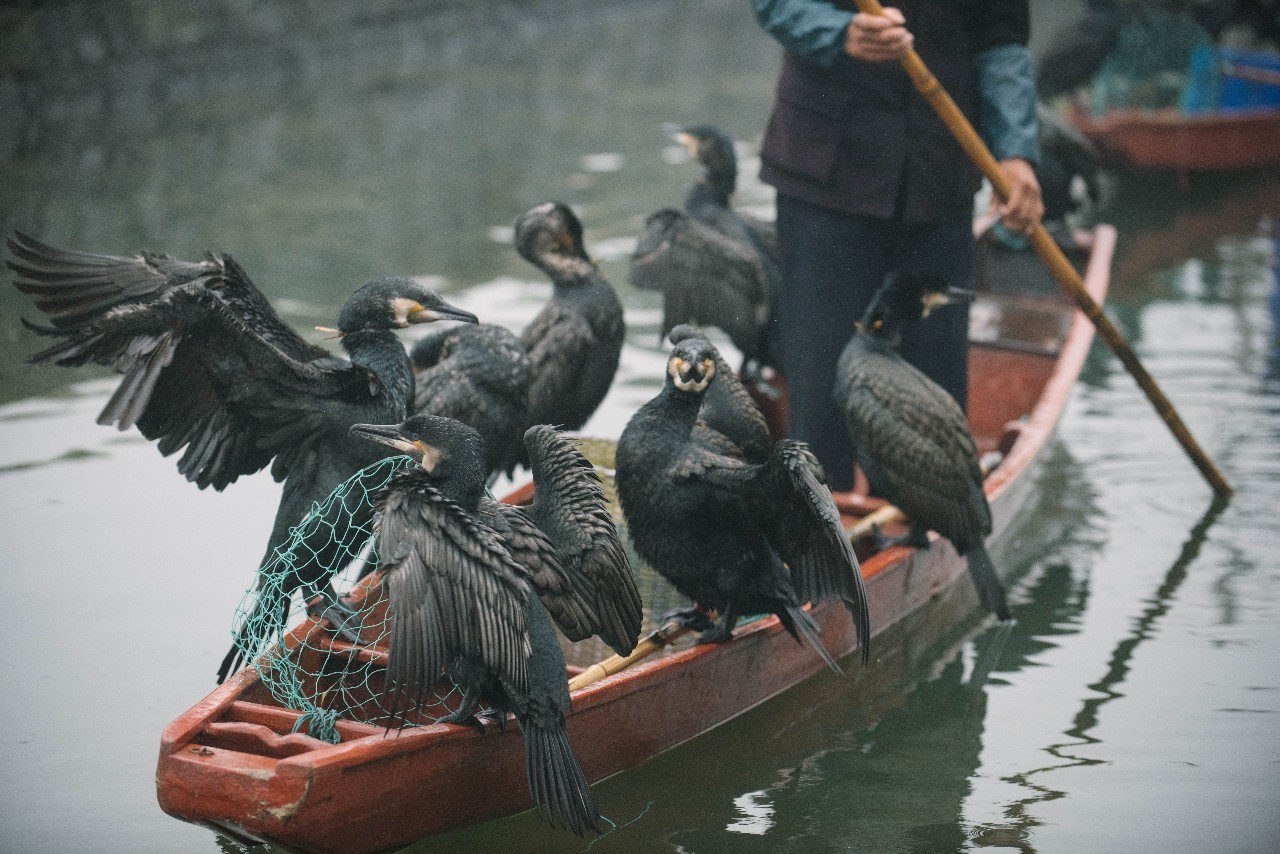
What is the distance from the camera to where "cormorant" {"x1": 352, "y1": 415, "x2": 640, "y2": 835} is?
118 inches

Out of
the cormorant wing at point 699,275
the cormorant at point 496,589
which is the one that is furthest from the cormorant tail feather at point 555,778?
the cormorant wing at point 699,275

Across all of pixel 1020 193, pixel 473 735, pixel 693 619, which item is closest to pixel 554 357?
pixel 693 619

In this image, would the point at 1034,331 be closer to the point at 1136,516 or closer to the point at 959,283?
the point at 1136,516

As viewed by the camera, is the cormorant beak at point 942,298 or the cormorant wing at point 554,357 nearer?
the cormorant beak at point 942,298

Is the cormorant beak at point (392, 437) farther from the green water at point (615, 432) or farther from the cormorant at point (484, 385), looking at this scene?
the cormorant at point (484, 385)

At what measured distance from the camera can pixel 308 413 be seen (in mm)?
3643

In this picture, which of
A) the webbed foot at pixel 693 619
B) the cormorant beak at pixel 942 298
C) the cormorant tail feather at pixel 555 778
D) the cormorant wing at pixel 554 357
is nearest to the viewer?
the cormorant tail feather at pixel 555 778

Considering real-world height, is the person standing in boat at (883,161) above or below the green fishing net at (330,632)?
above

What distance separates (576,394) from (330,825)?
2159mm

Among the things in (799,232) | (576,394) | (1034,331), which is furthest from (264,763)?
(1034,331)

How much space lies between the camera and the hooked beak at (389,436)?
10.6ft

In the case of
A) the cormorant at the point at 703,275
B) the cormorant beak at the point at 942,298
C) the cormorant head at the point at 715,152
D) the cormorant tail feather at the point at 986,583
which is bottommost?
the cormorant tail feather at the point at 986,583

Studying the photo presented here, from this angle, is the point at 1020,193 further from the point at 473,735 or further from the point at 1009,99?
the point at 473,735

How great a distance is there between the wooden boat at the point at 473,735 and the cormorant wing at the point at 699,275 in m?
1.03
